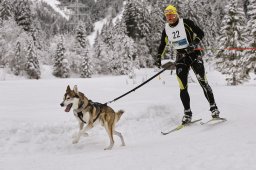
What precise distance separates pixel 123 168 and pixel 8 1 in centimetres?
6506

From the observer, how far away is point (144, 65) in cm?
6006

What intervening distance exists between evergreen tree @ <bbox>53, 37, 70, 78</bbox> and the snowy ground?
154ft

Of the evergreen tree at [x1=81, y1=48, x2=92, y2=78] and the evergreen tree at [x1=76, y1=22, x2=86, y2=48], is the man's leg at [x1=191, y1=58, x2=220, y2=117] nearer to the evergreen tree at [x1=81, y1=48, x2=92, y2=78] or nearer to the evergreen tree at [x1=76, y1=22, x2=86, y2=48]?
the evergreen tree at [x1=81, y1=48, x2=92, y2=78]

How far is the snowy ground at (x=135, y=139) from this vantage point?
454 centimetres

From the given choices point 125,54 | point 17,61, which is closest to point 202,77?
point 125,54

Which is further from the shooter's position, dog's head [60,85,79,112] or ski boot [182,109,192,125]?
ski boot [182,109,192,125]

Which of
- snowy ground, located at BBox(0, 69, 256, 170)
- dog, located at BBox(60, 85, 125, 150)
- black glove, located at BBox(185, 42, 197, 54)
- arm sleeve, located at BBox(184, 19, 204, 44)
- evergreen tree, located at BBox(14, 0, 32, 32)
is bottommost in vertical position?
snowy ground, located at BBox(0, 69, 256, 170)

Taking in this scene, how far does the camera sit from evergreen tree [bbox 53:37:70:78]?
59469mm

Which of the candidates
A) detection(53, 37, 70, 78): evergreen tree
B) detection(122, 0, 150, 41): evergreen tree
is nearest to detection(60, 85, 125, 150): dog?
detection(53, 37, 70, 78): evergreen tree

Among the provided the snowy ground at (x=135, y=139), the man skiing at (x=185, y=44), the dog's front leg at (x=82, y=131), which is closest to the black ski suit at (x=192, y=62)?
the man skiing at (x=185, y=44)

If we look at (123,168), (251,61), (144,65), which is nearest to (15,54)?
(144,65)

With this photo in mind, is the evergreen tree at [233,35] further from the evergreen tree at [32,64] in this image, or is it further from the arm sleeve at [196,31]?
the evergreen tree at [32,64]

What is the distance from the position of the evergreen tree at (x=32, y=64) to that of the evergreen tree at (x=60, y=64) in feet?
18.0

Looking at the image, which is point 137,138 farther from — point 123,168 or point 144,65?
point 144,65
